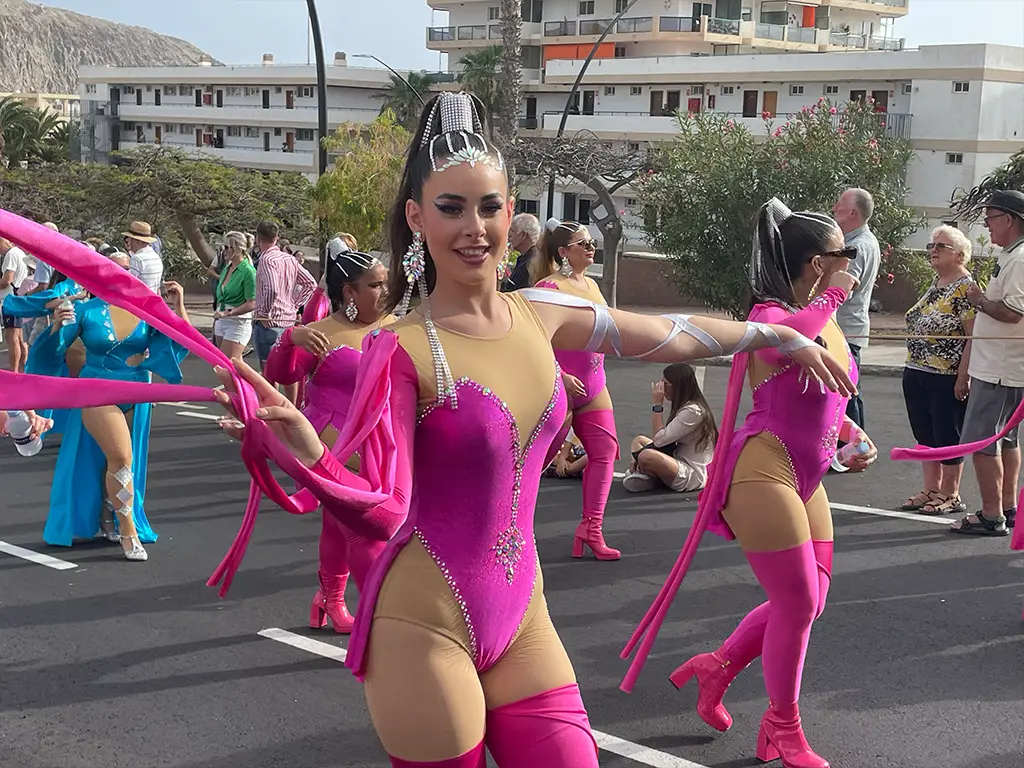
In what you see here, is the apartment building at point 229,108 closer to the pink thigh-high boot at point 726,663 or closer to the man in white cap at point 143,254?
the man in white cap at point 143,254

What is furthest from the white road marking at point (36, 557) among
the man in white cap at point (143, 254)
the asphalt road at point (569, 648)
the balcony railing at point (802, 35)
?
the balcony railing at point (802, 35)

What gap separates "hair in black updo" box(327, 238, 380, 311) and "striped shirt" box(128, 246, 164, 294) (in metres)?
5.43

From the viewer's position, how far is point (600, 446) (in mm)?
7160

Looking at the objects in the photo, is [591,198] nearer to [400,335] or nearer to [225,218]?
[225,218]

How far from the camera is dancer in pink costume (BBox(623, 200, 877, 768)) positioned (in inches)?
165

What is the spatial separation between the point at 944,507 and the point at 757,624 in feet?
14.0

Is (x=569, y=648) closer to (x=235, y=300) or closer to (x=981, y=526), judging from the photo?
(x=981, y=526)

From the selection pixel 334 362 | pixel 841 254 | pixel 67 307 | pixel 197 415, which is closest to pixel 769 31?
pixel 197 415

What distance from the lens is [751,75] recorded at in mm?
47812

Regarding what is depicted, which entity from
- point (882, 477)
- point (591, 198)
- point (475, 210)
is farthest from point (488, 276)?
point (591, 198)

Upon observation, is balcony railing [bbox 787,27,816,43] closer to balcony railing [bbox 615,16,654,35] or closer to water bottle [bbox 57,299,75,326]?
balcony railing [bbox 615,16,654,35]

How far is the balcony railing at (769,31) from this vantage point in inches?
2554

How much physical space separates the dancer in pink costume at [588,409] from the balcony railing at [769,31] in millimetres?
61251

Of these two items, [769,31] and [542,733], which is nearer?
[542,733]
